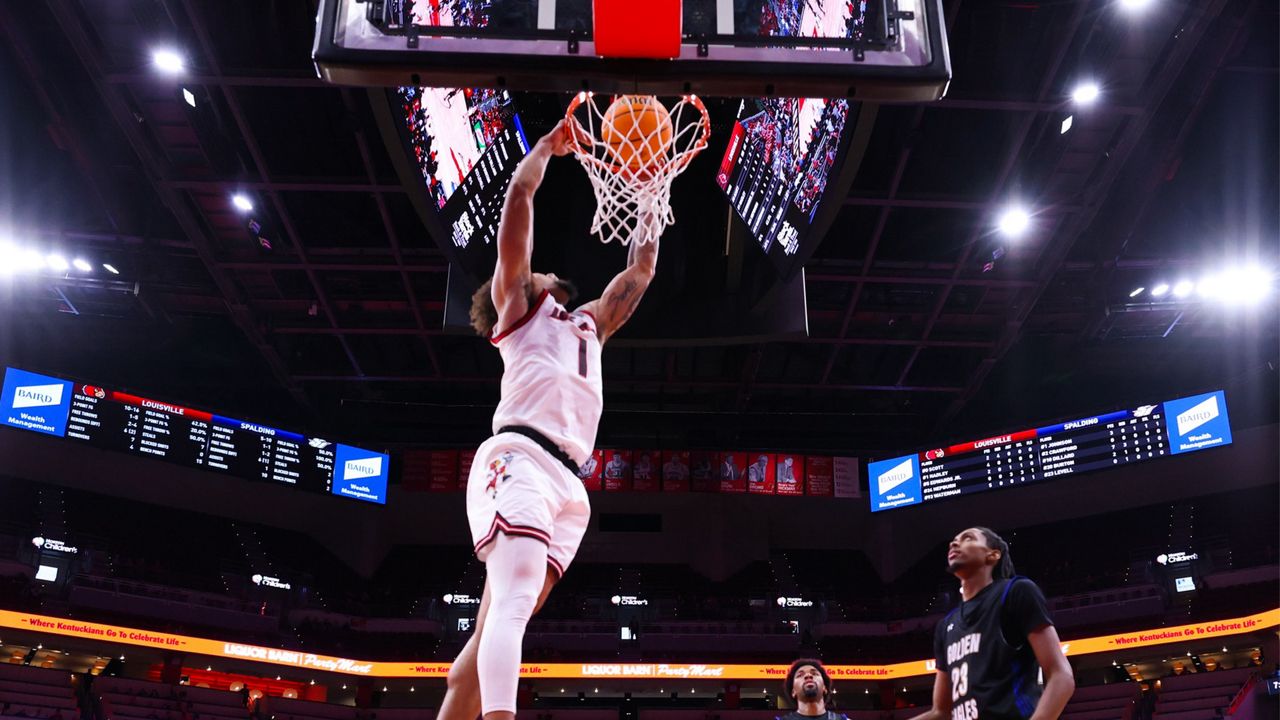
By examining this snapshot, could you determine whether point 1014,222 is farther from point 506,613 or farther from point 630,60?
point 506,613

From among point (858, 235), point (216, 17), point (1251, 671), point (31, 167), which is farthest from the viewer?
point (1251, 671)

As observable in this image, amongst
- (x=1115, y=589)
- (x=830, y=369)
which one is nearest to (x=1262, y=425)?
(x=1115, y=589)

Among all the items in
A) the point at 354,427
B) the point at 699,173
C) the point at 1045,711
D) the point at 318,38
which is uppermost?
the point at 354,427

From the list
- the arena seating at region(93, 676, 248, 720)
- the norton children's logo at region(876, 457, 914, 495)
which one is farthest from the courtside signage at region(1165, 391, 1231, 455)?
the arena seating at region(93, 676, 248, 720)

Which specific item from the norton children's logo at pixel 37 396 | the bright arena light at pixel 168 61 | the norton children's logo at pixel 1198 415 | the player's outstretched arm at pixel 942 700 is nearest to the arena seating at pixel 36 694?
the norton children's logo at pixel 37 396

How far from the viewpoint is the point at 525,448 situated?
2.96m

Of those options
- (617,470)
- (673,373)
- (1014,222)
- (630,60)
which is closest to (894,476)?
(673,373)

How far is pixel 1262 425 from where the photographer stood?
18.4 m

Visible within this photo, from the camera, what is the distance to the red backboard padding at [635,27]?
3285 mm

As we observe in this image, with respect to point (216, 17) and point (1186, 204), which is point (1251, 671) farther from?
point (216, 17)

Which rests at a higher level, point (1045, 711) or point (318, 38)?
point (318, 38)

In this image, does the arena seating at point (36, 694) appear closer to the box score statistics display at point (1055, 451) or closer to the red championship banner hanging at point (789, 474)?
the red championship banner hanging at point (789, 474)

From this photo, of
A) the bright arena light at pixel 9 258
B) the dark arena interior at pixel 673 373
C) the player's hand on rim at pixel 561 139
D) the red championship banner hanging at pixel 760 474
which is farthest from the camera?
the red championship banner hanging at pixel 760 474

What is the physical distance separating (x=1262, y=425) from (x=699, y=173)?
50.1ft
